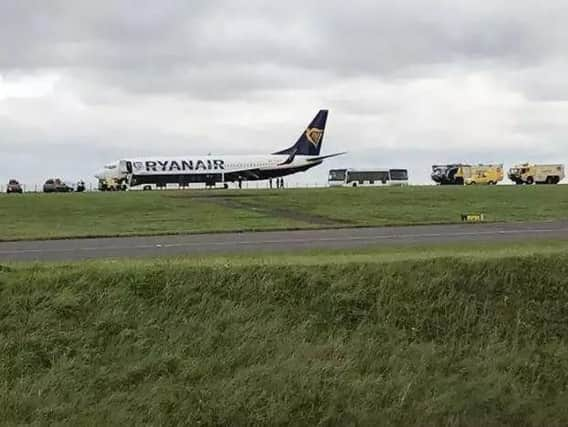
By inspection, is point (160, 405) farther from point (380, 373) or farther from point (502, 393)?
point (502, 393)

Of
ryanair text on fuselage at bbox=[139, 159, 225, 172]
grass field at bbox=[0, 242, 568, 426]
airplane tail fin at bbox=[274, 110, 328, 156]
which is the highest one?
airplane tail fin at bbox=[274, 110, 328, 156]

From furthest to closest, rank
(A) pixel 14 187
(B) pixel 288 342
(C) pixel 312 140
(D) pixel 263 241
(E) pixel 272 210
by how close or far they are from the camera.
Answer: (C) pixel 312 140 → (A) pixel 14 187 → (E) pixel 272 210 → (D) pixel 263 241 → (B) pixel 288 342

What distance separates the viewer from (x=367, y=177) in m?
106

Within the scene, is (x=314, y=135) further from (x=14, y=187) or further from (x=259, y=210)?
(x=259, y=210)

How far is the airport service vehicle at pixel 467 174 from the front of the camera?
305 ft

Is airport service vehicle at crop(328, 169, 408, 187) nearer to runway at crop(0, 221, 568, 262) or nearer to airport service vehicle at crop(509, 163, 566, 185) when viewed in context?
airport service vehicle at crop(509, 163, 566, 185)

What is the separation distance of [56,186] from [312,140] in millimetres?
26691

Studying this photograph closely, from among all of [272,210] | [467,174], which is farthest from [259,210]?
[467,174]

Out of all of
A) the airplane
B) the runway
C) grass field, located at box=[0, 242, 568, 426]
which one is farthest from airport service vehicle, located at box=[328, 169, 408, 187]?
grass field, located at box=[0, 242, 568, 426]

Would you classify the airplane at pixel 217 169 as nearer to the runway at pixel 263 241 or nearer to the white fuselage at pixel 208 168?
the white fuselage at pixel 208 168

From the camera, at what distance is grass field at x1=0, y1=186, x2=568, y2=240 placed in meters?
35.2

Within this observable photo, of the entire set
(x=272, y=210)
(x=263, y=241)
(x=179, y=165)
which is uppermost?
(x=179, y=165)

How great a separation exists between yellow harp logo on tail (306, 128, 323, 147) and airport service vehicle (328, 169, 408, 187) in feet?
17.1

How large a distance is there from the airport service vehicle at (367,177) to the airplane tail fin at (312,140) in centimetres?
496
